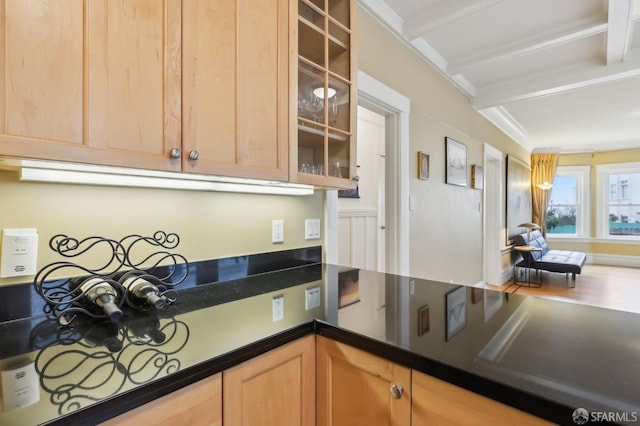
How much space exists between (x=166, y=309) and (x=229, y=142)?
0.58 meters

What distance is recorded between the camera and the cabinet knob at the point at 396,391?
746 mm

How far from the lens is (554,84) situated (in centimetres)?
310

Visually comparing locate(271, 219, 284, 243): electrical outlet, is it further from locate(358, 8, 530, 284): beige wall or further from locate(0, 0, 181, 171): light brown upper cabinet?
locate(358, 8, 530, 284): beige wall

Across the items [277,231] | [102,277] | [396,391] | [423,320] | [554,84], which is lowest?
[396,391]

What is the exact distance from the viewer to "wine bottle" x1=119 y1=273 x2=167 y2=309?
0.93 meters

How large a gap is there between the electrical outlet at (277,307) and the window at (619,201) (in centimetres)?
835

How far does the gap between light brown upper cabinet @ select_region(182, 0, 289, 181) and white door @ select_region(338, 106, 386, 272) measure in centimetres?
191

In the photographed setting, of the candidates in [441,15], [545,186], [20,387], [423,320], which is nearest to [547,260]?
[545,186]

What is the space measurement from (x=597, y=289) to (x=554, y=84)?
11.3 ft

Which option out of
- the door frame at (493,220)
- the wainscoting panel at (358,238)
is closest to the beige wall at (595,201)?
the door frame at (493,220)

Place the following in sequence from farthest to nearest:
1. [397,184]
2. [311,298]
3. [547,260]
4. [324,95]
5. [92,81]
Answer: [547,260] < [397,184] < [324,95] < [311,298] < [92,81]

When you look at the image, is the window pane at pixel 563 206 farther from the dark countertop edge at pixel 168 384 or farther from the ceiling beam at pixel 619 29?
the dark countertop edge at pixel 168 384

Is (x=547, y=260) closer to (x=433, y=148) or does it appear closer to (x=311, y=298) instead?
(x=433, y=148)

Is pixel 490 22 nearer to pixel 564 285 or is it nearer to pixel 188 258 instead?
pixel 188 258
